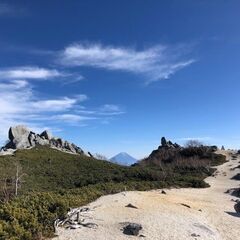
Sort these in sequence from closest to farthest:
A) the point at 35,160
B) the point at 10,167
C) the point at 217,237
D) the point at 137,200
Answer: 1. the point at 217,237
2. the point at 137,200
3. the point at 10,167
4. the point at 35,160

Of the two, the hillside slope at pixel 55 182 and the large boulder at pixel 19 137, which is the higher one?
the large boulder at pixel 19 137

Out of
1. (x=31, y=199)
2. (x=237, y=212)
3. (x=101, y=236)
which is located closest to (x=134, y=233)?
(x=101, y=236)

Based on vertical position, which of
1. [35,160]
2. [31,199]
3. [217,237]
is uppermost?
[35,160]

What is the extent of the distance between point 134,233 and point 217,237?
3.86 metres

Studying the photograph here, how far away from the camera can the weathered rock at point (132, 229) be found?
1566 centimetres

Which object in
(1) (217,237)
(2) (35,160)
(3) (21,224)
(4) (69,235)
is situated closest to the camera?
(3) (21,224)

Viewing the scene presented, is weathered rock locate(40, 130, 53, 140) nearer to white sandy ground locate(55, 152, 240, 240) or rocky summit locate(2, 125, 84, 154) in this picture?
rocky summit locate(2, 125, 84, 154)

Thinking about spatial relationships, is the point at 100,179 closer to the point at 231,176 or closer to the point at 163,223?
the point at 231,176

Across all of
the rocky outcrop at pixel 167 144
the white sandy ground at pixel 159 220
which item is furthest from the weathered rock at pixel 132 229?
the rocky outcrop at pixel 167 144

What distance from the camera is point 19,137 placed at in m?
75.9

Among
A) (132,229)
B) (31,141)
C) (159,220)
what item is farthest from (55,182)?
(31,141)

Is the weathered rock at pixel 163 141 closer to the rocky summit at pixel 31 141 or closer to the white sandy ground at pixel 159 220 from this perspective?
the rocky summit at pixel 31 141

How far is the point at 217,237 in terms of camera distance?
659 inches

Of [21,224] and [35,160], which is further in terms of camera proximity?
[35,160]
